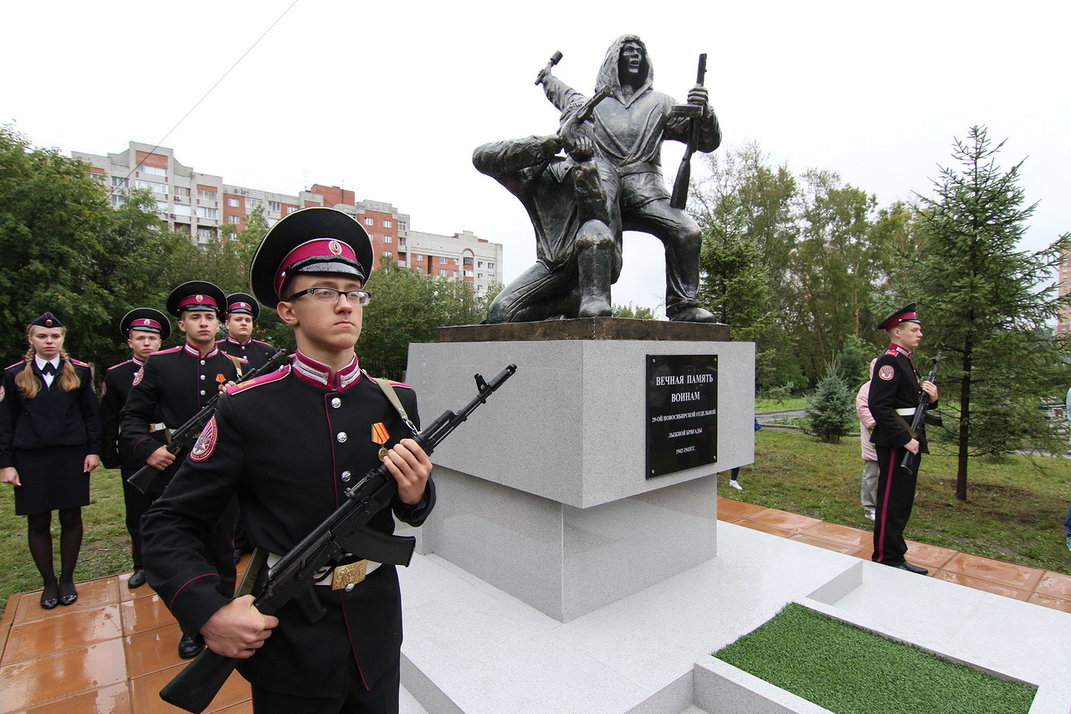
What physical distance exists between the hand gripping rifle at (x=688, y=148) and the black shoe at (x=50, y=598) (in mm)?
4842

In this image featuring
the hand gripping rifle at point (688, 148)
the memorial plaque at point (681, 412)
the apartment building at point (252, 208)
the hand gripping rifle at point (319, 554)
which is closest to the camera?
the hand gripping rifle at point (319, 554)

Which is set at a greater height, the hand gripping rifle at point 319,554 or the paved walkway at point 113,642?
the hand gripping rifle at point 319,554

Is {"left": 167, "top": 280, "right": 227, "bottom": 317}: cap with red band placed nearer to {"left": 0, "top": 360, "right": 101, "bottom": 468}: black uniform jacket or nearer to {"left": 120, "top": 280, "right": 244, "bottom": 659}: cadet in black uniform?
{"left": 120, "top": 280, "right": 244, "bottom": 659}: cadet in black uniform

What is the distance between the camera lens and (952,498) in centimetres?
647

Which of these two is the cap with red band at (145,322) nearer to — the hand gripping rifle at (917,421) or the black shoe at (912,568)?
the hand gripping rifle at (917,421)

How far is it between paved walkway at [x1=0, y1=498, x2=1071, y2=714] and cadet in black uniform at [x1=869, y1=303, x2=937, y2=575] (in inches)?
15.2

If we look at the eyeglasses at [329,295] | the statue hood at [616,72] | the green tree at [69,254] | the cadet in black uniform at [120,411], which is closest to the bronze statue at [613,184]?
the statue hood at [616,72]

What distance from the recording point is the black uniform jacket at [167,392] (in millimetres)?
3447

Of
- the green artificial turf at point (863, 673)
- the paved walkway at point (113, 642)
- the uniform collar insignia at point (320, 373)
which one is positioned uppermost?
the uniform collar insignia at point (320, 373)

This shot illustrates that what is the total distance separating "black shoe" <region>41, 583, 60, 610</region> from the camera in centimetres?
354

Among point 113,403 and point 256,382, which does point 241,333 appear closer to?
point 113,403

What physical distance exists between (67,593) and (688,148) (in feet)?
16.7

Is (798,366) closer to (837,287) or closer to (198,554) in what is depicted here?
(837,287)

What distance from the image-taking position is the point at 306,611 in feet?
4.67
